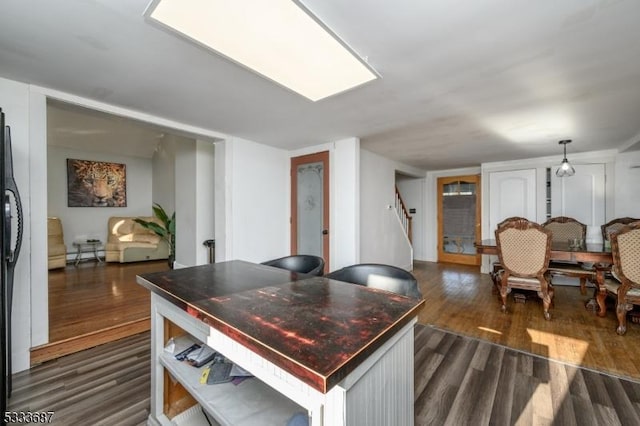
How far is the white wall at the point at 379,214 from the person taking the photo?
4180 millimetres

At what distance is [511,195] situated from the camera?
5.05 metres

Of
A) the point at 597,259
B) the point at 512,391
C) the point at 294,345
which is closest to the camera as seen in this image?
the point at 294,345

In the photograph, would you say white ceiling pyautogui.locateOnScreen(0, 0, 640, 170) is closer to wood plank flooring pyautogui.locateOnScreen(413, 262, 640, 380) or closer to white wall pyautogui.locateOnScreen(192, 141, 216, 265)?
white wall pyautogui.locateOnScreen(192, 141, 216, 265)

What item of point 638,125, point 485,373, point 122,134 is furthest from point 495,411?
point 122,134

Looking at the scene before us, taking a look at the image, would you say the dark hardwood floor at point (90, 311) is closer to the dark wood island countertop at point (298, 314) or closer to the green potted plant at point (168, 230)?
the green potted plant at point (168, 230)

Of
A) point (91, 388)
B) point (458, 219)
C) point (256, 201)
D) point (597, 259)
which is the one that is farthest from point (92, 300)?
point (458, 219)

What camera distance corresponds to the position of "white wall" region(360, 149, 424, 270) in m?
4.18

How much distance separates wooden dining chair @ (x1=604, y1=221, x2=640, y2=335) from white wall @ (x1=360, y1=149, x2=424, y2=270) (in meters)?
2.74

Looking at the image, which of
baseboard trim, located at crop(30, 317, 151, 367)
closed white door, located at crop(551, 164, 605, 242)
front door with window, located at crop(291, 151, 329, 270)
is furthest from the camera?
closed white door, located at crop(551, 164, 605, 242)

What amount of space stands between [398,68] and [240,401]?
221cm

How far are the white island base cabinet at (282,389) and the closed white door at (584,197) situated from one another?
5.27 m

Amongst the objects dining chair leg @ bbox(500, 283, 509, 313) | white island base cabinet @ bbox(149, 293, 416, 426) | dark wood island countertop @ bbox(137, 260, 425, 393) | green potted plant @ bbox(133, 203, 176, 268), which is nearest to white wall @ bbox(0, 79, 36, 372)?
dark wood island countertop @ bbox(137, 260, 425, 393)

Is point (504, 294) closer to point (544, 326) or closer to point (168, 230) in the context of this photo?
point (544, 326)

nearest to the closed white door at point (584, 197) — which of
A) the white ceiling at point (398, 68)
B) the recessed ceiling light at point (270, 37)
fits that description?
the white ceiling at point (398, 68)
